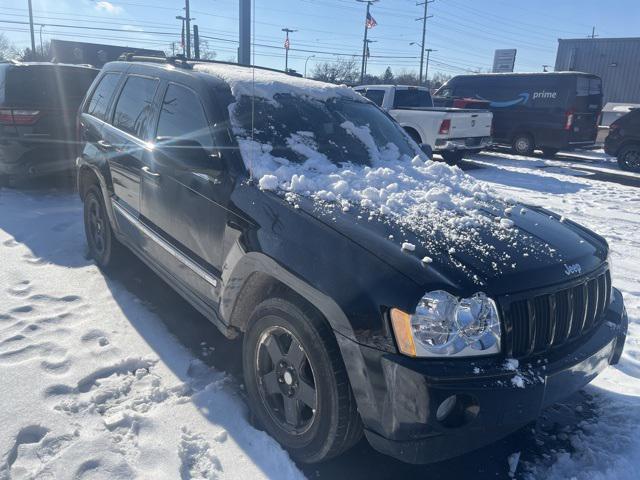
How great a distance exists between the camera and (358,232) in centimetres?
230

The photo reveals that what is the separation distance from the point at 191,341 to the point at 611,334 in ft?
8.76

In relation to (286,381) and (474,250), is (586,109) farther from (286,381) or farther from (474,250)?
(286,381)

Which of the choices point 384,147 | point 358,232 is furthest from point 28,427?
point 384,147

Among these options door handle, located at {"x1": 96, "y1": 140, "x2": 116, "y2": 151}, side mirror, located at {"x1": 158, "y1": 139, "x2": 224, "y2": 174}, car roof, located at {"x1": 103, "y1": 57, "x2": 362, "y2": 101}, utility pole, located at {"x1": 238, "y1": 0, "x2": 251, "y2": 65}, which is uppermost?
utility pole, located at {"x1": 238, "y1": 0, "x2": 251, "y2": 65}

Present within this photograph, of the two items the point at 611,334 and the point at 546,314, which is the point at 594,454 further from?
the point at 546,314

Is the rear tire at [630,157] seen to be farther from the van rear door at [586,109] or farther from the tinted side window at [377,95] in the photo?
the tinted side window at [377,95]

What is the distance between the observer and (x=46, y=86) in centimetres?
724

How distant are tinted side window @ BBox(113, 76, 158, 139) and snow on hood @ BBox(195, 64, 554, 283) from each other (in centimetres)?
54

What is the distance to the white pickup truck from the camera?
445 inches

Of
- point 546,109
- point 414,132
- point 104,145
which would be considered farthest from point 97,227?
point 546,109

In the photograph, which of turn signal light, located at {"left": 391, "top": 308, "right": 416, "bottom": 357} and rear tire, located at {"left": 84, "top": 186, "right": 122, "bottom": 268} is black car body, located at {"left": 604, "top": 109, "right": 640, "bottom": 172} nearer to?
rear tire, located at {"left": 84, "top": 186, "right": 122, "bottom": 268}

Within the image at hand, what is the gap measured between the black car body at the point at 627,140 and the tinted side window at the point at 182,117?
41.6 feet

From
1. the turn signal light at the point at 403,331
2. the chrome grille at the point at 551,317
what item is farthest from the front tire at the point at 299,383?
the chrome grille at the point at 551,317

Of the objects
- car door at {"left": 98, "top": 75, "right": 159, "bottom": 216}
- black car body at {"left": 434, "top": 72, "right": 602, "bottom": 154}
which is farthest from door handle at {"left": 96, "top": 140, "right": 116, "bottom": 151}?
black car body at {"left": 434, "top": 72, "right": 602, "bottom": 154}
